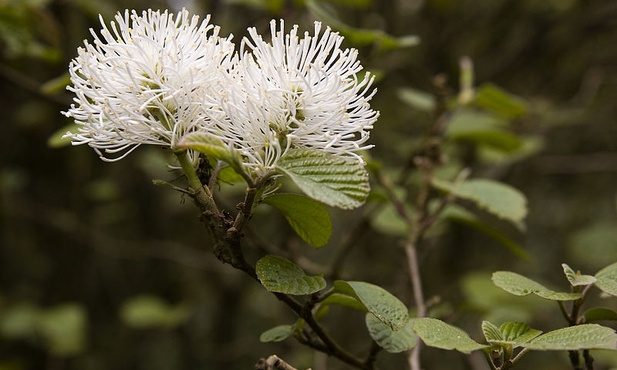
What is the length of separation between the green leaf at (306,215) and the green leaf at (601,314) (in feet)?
1.11

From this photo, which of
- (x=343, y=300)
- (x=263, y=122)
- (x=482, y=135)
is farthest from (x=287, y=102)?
(x=482, y=135)

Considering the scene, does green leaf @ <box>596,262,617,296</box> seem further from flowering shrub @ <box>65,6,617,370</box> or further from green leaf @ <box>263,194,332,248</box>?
green leaf @ <box>263,194,332,248</box>

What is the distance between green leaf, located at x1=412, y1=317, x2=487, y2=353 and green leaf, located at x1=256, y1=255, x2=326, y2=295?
0.11m

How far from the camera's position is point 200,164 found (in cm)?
71

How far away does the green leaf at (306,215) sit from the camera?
0.69 metres

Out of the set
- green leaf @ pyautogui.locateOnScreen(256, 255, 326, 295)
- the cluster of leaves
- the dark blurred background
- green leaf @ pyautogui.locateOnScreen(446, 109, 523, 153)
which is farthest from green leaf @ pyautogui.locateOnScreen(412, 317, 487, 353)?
the dark blurred background

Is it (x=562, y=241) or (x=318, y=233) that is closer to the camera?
(x=318, y=233)

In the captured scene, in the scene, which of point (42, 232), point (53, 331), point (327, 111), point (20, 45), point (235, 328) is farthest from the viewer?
point (42, 232)

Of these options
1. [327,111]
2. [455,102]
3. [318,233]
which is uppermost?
[455,102]

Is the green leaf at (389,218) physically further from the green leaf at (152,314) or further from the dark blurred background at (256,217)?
the green leaf at (152,314)

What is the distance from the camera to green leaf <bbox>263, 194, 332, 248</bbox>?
69cm

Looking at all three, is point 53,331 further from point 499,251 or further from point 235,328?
point 499,251

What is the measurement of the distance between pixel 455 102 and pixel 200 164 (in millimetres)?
857

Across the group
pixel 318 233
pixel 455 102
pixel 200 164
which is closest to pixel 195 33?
pixel 200 164
